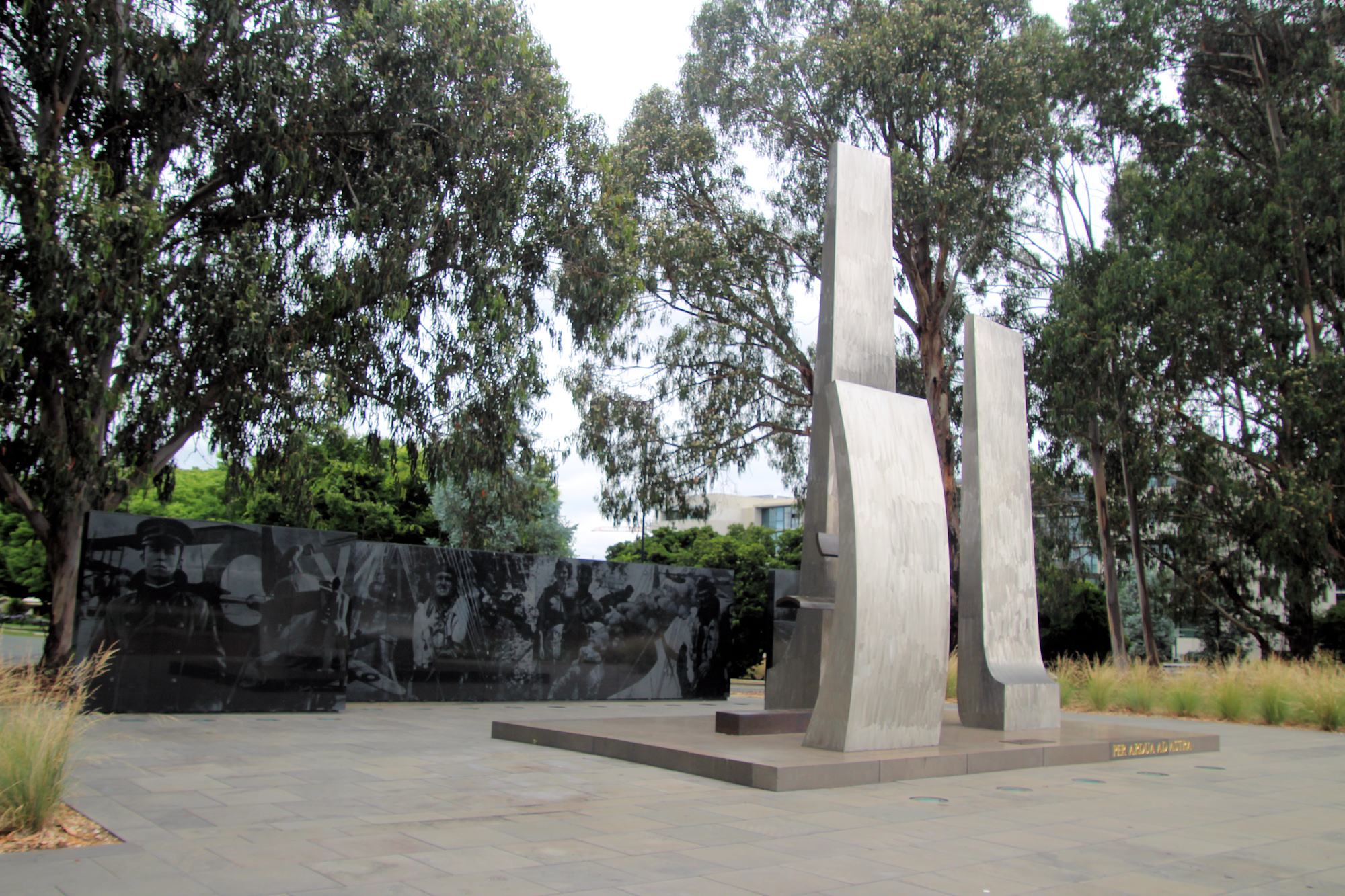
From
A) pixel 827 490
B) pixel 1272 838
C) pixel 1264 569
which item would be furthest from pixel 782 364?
pixel 1272 838

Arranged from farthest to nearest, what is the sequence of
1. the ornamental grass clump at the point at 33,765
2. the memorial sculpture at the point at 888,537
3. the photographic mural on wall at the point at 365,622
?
the photographic mural on wall at the point at 365,622 < the memorial sculpture at the point at 888,537 < the ornamental grass clump at the point at 33,765

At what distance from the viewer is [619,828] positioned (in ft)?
16.4

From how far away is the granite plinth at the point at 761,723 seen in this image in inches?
329

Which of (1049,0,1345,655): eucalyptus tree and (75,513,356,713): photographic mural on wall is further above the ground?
(1049,0,1345,655): eucalyptus tree

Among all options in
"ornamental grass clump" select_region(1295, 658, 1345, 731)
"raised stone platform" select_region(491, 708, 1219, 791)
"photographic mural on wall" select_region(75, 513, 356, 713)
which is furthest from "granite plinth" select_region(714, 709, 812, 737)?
"ornamental grass clump" select_region(1295, 658, 1345, 731)

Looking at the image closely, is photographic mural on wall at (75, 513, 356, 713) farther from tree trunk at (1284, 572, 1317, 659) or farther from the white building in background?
the white building in background

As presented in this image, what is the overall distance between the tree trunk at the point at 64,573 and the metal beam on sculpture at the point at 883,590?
872 cm

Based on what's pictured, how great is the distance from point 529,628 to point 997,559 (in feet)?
20.7

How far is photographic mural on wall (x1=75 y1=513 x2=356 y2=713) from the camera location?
9492mm

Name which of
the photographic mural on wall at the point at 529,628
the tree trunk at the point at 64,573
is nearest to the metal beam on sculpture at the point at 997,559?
the photographic mural on wall at the point at 529,628

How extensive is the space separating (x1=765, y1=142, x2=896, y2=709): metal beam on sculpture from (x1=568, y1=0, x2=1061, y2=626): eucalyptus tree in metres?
9.67

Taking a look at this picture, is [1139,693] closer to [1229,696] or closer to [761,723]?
[1229,696]

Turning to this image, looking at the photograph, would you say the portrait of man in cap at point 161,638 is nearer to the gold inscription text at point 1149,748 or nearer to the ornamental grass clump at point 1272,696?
the gold inscription text at point 1149,748

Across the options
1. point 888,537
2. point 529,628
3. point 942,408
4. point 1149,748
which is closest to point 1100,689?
point 1149,748
